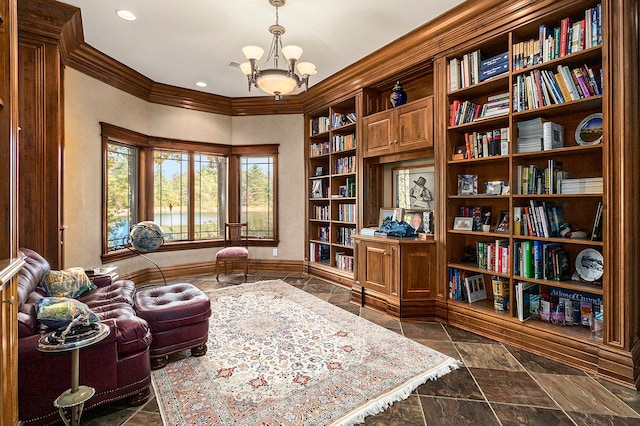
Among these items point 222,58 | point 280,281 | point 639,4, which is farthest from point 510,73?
point 280,281

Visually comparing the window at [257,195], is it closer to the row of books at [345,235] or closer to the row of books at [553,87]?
the row of books at [345,235]

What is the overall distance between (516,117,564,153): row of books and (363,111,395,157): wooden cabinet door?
1.41 meters

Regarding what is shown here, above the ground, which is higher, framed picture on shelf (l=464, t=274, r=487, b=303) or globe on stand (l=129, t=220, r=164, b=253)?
globe on stand (l=129, t=220, r=164, b=253)

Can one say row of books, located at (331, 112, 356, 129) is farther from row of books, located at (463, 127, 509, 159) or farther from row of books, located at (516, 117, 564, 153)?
row of books, located at (516, 117, 564, 153)

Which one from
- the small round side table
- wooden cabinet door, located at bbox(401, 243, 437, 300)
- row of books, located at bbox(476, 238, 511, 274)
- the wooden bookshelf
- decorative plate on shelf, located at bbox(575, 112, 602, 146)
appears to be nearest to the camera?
the small round side table

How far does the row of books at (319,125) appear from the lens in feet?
17.6

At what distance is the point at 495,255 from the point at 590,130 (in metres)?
1.27

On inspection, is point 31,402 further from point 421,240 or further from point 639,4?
point 639,4

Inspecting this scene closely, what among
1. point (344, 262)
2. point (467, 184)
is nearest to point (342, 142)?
point (344, 262)

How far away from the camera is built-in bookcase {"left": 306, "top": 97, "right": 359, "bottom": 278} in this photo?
495 centimetres

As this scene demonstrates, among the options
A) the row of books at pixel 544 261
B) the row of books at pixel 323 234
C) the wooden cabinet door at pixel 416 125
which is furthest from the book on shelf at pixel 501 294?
the row of books at pixel 323 234

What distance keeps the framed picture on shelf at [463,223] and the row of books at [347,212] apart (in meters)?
1.68

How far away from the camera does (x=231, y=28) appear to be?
354cm

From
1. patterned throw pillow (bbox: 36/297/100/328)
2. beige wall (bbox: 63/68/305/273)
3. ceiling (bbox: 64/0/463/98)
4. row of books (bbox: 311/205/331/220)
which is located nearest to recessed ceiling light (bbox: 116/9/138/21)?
ceiling (bbox: 64/0/463/98)
